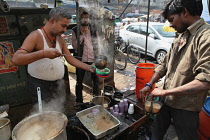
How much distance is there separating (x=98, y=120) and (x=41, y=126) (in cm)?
83

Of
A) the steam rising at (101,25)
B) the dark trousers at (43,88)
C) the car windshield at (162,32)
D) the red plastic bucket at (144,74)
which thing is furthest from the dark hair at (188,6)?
the car windshield at (162,32)

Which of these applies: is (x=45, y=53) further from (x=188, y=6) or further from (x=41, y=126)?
(x=188, y=6)

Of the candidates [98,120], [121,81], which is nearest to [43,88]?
[98,120]

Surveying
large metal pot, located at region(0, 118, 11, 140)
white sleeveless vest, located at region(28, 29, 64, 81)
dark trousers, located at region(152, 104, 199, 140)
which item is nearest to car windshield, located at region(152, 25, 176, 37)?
dark trousers, located at region(152, 104, 199, 140)

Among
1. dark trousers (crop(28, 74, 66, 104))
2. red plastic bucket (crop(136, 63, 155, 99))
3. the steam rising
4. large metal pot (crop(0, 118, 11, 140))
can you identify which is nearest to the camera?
large metal pot (crop(0, 118, 11, 140))

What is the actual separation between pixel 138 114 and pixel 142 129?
754 millimetres

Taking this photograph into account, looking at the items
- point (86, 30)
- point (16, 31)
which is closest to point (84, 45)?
point (86, 30)

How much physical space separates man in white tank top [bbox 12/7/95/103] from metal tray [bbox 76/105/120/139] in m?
0.80

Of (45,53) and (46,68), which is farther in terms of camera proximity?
(46,68)

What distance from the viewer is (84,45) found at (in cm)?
394

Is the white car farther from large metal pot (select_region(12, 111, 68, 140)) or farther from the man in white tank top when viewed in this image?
large metal pot (select_region(12, 111, 68, 140))

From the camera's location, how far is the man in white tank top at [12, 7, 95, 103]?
198cm

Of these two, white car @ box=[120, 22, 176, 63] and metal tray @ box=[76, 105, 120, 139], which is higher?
white car @ box=[120, 22, 176, 63]

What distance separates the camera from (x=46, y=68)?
235 centimetres
